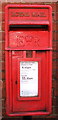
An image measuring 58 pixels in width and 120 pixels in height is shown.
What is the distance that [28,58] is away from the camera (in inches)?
67.3

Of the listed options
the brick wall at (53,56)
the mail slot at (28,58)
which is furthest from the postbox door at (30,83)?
the brick wall at (53,56)

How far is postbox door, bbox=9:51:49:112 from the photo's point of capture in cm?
171

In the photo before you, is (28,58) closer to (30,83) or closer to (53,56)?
(30,83)

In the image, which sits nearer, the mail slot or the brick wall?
the mail slot

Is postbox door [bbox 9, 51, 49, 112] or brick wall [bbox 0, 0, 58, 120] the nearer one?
postbox door [bbox 9, 51, 49, 112]

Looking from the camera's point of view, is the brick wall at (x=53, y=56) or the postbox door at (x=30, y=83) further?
the brick wall at (x=53, y=56)

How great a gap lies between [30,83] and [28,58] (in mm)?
223

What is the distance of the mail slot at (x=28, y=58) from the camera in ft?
5.42

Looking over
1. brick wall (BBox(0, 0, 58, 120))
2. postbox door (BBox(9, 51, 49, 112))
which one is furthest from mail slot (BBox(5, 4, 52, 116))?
brick wall (BBox(0, 0, 58, 120))

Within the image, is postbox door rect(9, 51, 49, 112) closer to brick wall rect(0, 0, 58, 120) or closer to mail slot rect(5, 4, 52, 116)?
mail slot rect(5, 4, 52, 116)

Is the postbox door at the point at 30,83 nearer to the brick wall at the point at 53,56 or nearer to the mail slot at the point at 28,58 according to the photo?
the mail slot at the point at 28,58

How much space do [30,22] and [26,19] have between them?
5cm

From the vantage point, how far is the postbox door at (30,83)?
1714 mm

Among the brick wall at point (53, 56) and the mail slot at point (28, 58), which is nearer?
the mail slot at point (28, 58)
